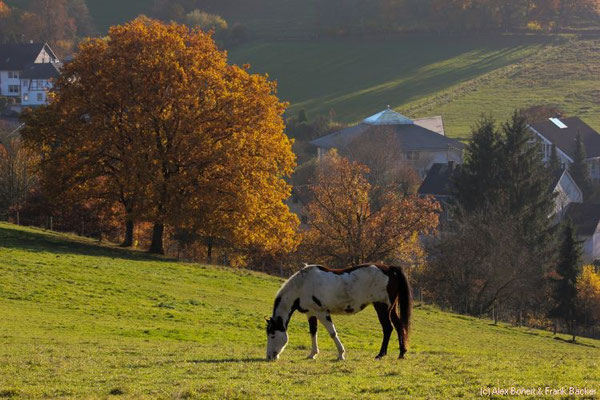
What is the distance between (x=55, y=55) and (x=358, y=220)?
130 m

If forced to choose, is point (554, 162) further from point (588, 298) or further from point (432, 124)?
point (588, 298)

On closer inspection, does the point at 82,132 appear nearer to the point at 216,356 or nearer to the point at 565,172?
the point at 216,356

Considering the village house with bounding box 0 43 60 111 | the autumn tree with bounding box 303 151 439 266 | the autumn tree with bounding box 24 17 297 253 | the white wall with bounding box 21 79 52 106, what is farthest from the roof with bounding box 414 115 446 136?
the autumn tree with bounding box 24 17 297 253

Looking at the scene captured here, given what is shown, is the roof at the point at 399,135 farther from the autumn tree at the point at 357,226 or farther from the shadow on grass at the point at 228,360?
the shadow on grass at the point at 228,360

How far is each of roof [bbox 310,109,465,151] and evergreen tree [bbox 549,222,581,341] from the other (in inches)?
2142

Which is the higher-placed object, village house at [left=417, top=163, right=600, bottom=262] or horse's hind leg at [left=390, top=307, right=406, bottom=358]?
village house at [left=417, top=163, right=600, bottom=262]

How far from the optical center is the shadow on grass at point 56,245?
41.6 metres

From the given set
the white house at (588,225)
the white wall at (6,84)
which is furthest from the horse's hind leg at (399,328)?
the white wall at (6,84)

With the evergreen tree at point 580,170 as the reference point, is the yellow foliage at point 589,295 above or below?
below

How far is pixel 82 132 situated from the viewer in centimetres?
4662

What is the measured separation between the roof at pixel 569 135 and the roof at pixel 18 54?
3483 inches

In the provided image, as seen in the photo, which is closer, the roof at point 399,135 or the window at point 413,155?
the roof at point 399,135

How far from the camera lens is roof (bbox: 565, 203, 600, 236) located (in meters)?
88.2

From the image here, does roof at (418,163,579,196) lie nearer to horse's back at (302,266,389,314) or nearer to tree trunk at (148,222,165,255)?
tree trunk at (148,222,165,255)
